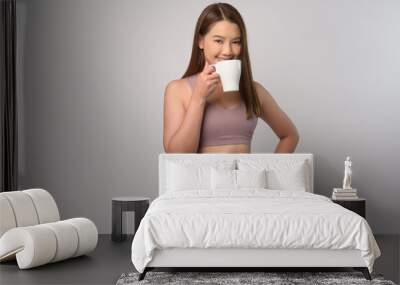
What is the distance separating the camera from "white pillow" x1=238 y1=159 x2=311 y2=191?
5.97 metres

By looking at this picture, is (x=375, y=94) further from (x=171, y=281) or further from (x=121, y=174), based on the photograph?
(x=171, y=281)

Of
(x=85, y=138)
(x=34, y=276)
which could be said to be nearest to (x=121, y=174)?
(x=85, y=138)

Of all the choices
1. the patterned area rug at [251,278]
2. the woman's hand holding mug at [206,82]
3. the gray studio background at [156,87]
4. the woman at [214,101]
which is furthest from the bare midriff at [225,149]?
the patterned area rug at [251,278]

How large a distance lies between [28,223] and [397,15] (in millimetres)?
4073

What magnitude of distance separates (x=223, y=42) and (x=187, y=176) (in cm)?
125

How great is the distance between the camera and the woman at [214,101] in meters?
6.29

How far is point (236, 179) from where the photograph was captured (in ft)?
19.3

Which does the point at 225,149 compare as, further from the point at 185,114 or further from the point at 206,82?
the point at 206,82

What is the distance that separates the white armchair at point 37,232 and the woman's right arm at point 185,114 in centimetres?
121

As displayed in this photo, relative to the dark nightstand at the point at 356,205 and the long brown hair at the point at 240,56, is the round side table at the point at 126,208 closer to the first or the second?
the long brown hair at the point at 240,56

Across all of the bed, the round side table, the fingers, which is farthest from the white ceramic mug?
the round side table

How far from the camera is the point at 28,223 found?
17.8 ft

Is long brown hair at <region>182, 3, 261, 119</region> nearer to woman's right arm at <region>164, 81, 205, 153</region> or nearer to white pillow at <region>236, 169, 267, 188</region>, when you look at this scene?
woman's right arm at <region>164, 81, 205, 153</region>

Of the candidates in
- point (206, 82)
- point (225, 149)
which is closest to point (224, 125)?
point (225, 149)
